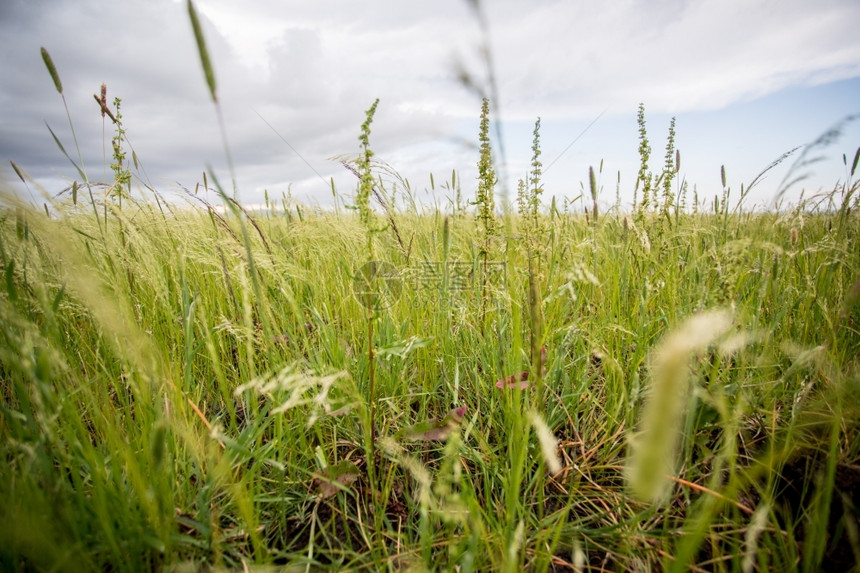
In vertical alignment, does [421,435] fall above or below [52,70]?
below


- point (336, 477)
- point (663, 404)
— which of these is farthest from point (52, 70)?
point (663, 404)

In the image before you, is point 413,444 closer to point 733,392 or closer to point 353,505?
point 353,505

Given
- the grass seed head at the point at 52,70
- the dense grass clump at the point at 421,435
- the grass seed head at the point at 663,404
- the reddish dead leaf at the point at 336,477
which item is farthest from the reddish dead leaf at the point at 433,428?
the grass seed head at the point at 52,70

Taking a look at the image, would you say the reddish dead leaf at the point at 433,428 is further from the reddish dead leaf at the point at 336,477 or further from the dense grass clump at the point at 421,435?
the reddish dead leaf at the point at 336,477

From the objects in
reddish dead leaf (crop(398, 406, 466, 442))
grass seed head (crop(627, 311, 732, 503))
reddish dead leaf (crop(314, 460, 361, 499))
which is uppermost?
grass seed head (crop(627, 311, 732, 503))

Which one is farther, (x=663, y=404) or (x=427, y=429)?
(x=427, y=429)

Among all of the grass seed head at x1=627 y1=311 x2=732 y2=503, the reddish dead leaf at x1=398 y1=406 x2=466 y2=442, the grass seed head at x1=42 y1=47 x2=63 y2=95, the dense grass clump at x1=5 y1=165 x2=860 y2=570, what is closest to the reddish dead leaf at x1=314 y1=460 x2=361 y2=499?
the dense grass clump at x1=5 y1=165 x2=860 y2=570

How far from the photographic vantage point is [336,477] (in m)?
1.13

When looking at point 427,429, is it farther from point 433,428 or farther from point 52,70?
point 52,70

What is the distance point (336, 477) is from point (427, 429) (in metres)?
0.32

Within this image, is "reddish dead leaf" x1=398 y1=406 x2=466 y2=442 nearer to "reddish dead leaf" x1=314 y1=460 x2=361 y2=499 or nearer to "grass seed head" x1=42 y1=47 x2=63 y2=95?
"reddish dead leaf" x1=314 y1=460 x2=361 y2=499

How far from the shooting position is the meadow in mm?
875

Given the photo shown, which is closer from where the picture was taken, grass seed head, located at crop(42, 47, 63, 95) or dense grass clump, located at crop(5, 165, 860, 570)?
dense grass clump, located at crop(5, 165, 860, 570)

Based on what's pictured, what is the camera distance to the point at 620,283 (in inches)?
83.4
